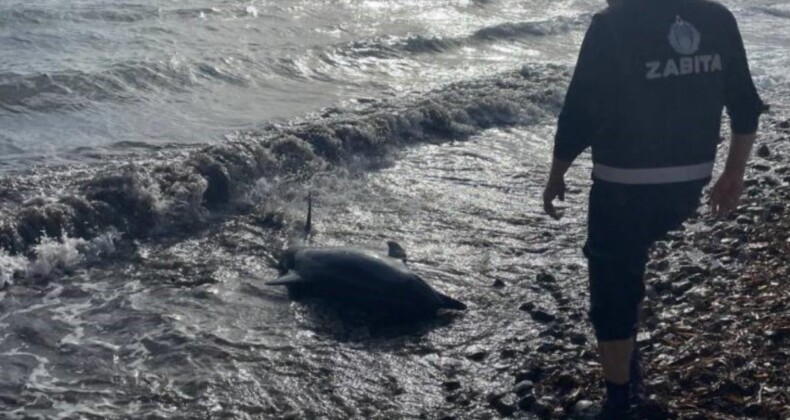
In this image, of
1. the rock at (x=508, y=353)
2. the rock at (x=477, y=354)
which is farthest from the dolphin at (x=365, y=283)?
the rock at (x=508, y=353)

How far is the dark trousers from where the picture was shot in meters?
4.78

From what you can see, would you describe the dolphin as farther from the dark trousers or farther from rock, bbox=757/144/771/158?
rock, bbox=757/144/771/158

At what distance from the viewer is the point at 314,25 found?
2200cm

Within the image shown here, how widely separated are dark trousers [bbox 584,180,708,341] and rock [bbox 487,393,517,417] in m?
0.99

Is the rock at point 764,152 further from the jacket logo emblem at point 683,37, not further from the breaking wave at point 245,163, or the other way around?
the jacket logo emblem at point 683,37

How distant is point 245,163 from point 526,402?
621cm

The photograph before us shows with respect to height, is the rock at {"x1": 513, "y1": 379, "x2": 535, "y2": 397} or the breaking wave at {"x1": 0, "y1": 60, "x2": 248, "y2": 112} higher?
the rock at {"x1": 513, "y1": 379, "x2": 535, "y2": 397}

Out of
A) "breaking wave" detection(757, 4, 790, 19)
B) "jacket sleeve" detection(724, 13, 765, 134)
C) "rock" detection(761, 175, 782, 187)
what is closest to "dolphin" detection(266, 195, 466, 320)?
"jacket sleeve" detection(724, 13, 765, 134)

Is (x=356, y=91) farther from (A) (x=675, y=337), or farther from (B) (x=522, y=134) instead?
(A) (x=675, y=337)

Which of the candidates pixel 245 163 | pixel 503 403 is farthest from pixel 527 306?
pixel 245 163

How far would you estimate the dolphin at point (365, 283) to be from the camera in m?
7.18

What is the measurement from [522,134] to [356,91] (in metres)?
3.59

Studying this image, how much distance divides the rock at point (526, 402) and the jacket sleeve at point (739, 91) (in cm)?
186

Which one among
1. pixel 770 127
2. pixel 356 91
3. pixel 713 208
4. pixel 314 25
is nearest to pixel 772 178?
pixel 770 127
